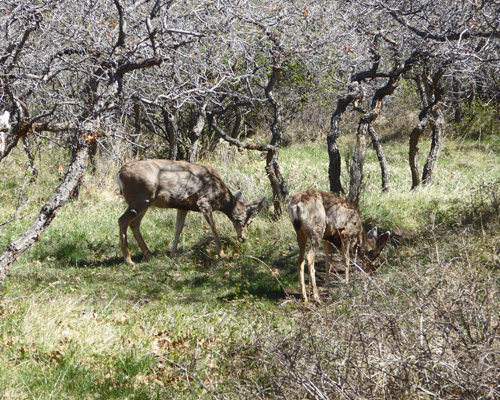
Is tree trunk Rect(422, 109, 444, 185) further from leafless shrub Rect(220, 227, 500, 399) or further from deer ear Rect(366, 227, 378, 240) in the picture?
leafless shrub Rect(220, 227, 500, 399)

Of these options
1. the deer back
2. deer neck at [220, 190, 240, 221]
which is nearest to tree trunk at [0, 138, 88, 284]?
the deer back

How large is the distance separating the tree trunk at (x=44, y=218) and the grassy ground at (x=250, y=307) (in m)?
0.32

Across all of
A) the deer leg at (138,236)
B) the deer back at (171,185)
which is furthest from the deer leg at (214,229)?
the deer leg at (138,236)

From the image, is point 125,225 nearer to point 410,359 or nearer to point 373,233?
point 373,233

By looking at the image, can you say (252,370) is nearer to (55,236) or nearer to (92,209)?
(55,236)

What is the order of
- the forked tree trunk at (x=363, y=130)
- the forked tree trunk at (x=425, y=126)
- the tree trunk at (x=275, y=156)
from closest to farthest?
the forked tree trunk at (x=363, y=130)
the tree trunk at (x=275, y=156)
the forked tree trunk at (x=425, y=126)

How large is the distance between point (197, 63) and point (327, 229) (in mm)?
5118

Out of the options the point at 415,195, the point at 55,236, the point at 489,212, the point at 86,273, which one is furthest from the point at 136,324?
the point at 415,195

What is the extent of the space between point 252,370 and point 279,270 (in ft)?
16.3

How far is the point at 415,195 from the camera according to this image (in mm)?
12570

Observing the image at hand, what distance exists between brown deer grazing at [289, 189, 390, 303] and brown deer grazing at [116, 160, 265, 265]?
7.64 feet

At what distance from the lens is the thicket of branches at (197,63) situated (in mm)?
6691

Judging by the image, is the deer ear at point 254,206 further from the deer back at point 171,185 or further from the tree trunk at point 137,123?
the tree trunk at point 137,123

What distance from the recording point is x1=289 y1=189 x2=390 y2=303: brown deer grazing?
841 centimetres
